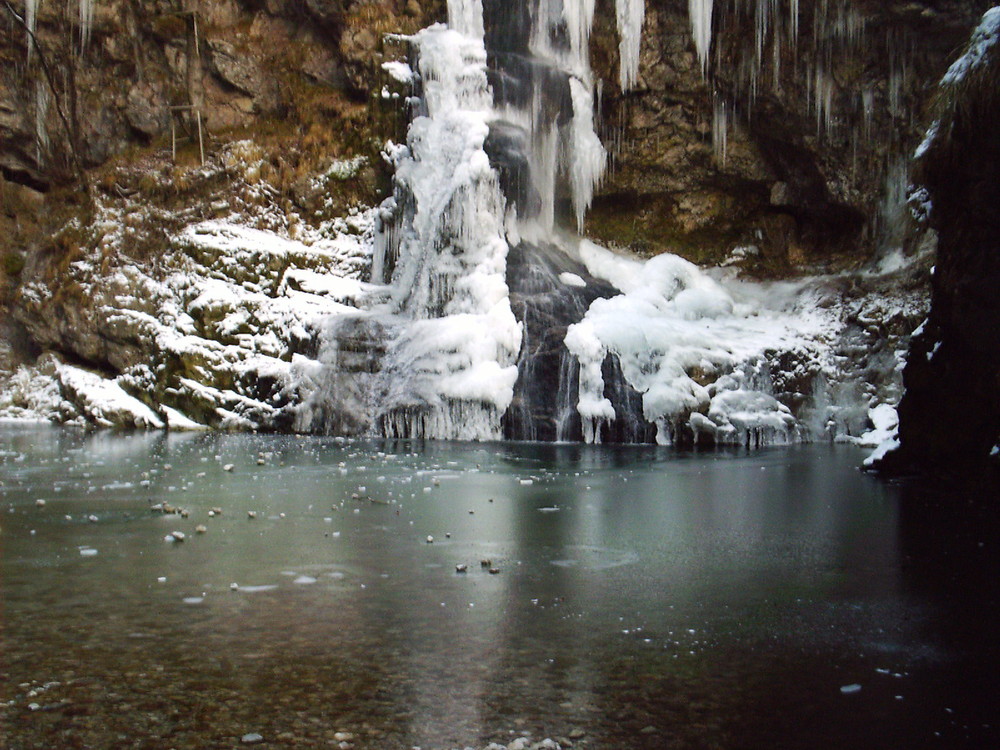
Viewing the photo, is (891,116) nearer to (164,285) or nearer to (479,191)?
(479,191)

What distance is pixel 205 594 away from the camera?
5.47 metres

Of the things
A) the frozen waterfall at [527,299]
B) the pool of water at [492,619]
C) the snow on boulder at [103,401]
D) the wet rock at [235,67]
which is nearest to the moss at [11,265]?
the snow on boulder at [103,401]

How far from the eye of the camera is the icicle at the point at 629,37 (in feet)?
83.4

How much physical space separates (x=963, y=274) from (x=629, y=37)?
663 inches

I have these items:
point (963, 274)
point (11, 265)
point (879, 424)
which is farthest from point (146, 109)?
point (963, 274)

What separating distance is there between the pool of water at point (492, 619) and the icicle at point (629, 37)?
18.4 meters

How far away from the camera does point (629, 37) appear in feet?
84.4

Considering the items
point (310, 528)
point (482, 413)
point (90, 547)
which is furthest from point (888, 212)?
point (90, 547)

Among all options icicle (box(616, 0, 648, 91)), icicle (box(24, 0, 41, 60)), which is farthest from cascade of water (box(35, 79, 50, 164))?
icicle (box(616, 0, 648, 91))

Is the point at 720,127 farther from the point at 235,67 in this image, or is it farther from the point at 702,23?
the point at 235,67

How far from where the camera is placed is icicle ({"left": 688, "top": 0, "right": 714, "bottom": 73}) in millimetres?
24327

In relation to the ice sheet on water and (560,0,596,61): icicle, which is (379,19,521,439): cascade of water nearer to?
the ice sheet on water

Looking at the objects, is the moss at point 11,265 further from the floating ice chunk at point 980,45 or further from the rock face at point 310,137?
the floating ice chunk at point 980,45

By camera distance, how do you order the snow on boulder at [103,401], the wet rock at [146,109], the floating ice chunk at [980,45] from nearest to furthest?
1. the floating ice chunk at [980,45]
2. the snow on boulder at [103,401]
3. the wet rock at [146,109]
